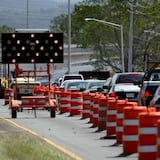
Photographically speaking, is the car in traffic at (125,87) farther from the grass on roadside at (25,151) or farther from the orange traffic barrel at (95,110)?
the grass on roadside at (25,151)

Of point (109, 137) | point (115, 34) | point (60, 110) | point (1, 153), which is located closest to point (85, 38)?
point (115, 34)

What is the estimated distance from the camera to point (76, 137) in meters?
21.7

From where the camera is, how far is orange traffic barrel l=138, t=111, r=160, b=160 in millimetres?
14719

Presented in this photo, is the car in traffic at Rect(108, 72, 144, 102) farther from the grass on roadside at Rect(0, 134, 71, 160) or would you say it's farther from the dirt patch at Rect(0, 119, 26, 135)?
the grass on roadside at Rect(0, 134, 71, 160)

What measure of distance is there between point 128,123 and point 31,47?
44.5 ft

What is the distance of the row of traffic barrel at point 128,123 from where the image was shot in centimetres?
1476

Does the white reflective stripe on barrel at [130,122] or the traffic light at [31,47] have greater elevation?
the traffic light at [31,47]

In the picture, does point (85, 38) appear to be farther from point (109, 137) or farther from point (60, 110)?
point (109, 137)

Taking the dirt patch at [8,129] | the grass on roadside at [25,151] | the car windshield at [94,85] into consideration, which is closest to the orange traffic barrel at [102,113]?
the dirt patch at [8,129]

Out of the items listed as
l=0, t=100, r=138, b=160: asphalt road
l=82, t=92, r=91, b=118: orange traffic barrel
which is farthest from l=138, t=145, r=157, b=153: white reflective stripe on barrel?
l=82, t=92, r=91, b=118: orange traffic barrel

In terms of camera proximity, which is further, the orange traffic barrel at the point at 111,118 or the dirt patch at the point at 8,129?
the dirt patch at the point at 8,129

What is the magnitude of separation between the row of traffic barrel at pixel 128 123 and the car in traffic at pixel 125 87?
1463 millimetres

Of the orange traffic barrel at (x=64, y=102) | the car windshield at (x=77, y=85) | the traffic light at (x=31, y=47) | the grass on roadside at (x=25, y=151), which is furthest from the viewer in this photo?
the car windshield at (x=77, y=85)

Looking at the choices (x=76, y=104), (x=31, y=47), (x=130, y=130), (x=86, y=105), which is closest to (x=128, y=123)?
(x=130, y=130)
